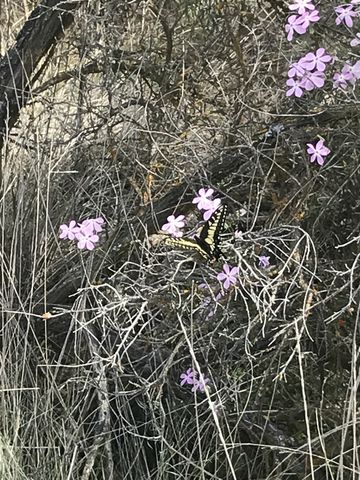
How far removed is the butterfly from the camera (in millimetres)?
1599

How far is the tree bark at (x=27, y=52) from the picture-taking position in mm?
2152

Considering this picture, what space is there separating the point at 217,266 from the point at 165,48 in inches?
37.2

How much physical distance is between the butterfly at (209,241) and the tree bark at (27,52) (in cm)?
79

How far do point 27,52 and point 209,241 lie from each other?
0.94 meters

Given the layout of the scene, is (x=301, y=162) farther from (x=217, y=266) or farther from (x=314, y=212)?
(x=217, y=266)

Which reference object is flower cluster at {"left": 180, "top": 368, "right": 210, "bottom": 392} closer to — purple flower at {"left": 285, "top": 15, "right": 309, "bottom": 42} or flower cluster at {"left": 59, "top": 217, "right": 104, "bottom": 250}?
flower cluster at {"left": 59, "top": 217, "right": 104, "bottom": 250}

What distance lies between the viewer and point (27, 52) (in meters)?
2.21

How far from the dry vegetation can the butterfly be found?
0.04 meters

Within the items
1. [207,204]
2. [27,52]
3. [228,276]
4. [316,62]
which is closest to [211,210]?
[207,204]

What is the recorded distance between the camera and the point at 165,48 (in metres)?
2.34

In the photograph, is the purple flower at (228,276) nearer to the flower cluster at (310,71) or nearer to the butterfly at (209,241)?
the butterfly at (209,241)

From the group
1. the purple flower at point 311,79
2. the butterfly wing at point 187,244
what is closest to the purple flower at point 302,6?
the purple flower at point 311,79

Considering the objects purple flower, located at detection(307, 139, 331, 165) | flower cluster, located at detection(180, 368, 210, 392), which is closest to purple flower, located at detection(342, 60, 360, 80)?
purple flower, located at detection(307, 139, 331, 165)

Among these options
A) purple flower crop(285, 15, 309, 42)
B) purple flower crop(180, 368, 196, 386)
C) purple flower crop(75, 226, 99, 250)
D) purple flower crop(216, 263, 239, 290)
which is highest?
purple flower crop(285, 15, 309, 42)
